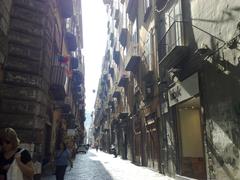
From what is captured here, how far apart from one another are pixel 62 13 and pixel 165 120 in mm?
8492

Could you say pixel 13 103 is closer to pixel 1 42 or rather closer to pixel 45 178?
pixel 1 42

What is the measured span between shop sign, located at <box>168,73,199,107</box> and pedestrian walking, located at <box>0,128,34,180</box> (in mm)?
→ 7707

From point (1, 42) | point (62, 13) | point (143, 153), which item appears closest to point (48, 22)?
point (1, 42)

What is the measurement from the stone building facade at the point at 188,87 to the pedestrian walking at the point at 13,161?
19.2ft

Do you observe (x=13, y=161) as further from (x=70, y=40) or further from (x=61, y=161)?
(x=70, y=40)

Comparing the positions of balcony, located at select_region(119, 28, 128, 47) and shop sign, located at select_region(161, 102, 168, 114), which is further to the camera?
balcony, located at select_region(119, 28, 128, 47)

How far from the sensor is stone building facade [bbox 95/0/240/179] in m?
8.51

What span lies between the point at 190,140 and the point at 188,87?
2.77 m

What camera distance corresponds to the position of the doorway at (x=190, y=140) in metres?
12.7

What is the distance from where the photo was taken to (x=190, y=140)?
13055mm

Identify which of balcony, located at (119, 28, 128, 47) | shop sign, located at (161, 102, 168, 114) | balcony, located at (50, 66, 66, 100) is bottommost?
shop sign, located at (161, 102, 168, 114)

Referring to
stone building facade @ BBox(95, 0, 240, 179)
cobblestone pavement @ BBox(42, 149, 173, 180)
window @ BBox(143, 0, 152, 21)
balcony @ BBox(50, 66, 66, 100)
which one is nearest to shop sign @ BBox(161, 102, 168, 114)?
stone building facade @ BBox(95, 0, 240, 179)

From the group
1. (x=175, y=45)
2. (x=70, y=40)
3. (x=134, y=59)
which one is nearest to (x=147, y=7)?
(x=134, y=59)

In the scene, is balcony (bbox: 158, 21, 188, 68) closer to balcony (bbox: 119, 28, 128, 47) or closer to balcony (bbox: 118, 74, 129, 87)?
balcony (bbox: 118, 74, 129, 87)
